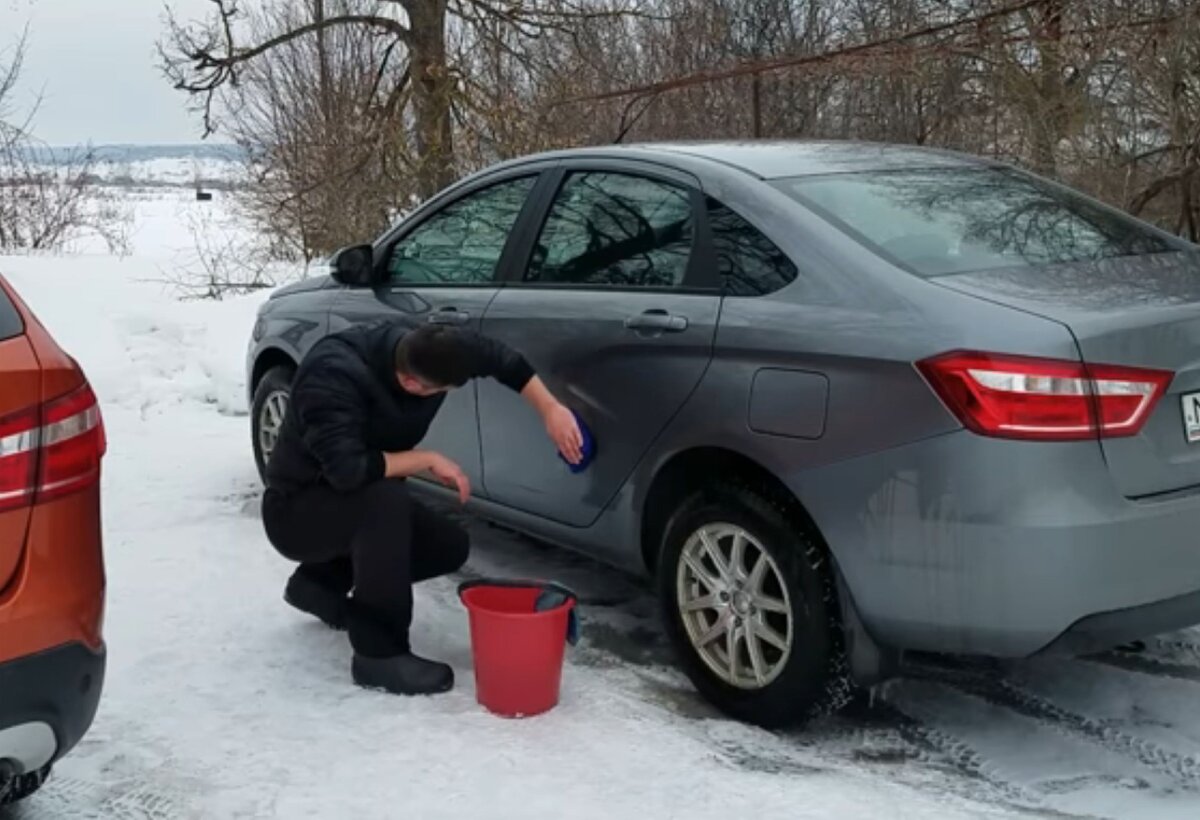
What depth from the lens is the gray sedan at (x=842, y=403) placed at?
291 centimetres

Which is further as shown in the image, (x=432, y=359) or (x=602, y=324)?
(x=602, y=324)

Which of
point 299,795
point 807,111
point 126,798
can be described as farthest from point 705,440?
point 807,111

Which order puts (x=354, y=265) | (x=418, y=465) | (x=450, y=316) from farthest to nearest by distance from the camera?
(x=354, y=265)
(x=450, y=316)
(x=418, y=465)

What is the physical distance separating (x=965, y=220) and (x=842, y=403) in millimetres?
845

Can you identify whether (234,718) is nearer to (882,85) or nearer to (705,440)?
(705,440)

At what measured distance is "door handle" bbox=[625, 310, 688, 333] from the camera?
3629mm

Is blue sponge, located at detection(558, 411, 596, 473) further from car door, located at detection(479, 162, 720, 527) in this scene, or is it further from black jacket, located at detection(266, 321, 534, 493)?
black jacket, located at detection(266, 321, 534, 493)

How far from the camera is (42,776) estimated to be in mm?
2816

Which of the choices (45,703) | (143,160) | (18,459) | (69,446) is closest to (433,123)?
(143,160)

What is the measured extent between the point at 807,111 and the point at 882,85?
1.66 m

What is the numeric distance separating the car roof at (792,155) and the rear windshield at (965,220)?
0.09 meters

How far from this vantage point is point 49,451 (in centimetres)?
248

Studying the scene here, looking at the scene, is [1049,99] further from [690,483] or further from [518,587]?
[518,587]

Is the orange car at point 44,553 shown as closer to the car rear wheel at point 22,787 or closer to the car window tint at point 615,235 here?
the car rear wheel at point 22,787
